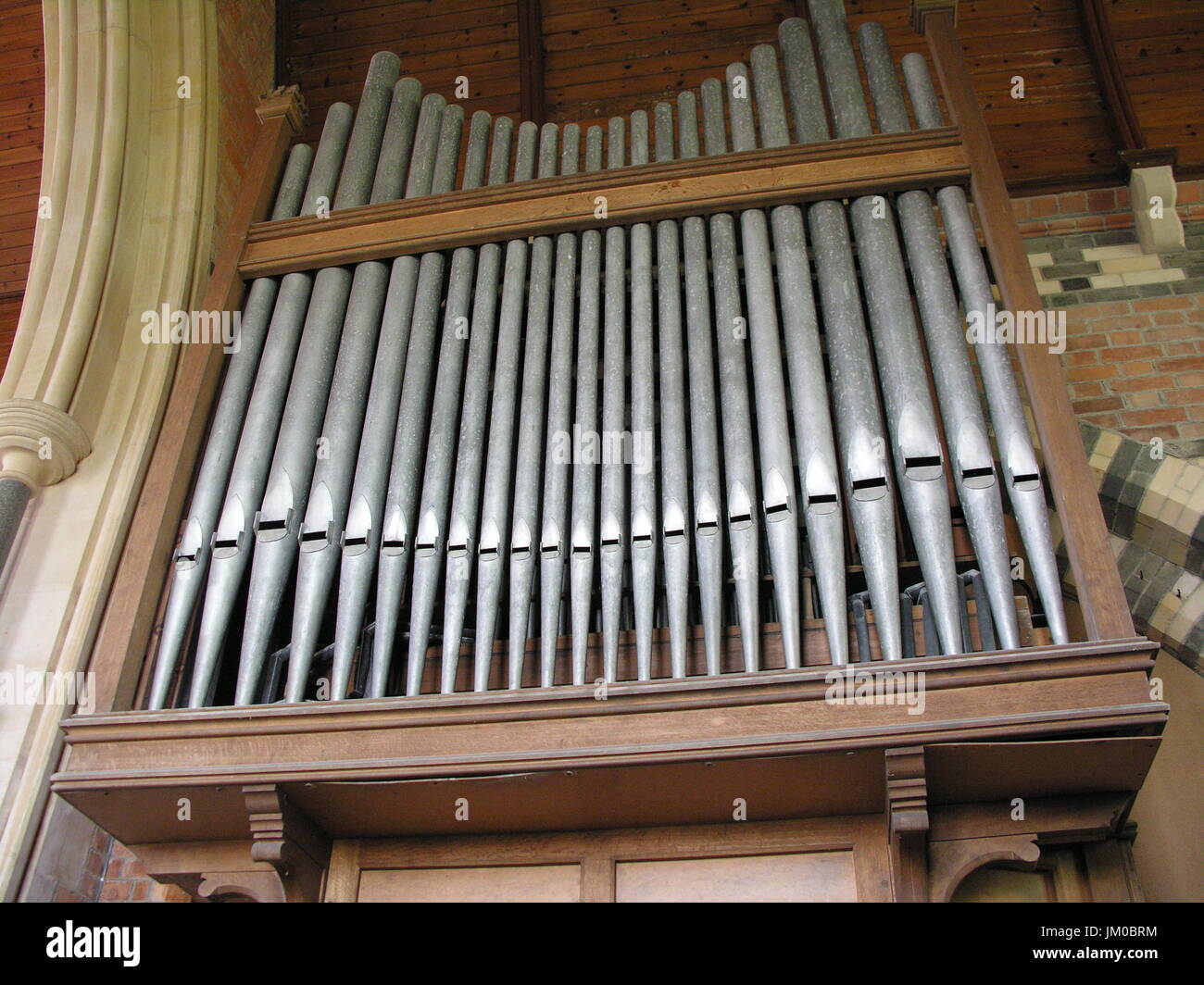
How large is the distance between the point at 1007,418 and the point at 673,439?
1015 millimetres

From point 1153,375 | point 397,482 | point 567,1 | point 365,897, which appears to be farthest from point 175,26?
point 1153,375

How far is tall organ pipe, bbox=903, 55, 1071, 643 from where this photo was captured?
3479 millimetres

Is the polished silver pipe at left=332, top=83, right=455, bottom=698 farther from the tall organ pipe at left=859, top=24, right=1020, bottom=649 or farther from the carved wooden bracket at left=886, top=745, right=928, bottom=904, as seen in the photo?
the tall organ pipe at left=859, top=24, right=1020, bottom=649

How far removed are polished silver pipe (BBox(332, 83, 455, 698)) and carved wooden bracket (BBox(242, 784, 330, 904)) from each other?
0.34 meters

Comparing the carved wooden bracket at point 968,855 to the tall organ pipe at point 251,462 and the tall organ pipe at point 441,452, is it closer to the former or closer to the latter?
the tall organ pipe at point 441,452

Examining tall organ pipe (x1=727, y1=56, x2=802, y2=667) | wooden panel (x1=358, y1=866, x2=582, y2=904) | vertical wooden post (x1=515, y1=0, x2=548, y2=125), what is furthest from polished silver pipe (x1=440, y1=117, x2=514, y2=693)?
vertical wooden post (x1=515, y1=0, x2=548, y2=125)

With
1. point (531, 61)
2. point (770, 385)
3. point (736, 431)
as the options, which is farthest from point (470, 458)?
point (531, 61)

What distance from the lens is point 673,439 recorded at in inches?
159

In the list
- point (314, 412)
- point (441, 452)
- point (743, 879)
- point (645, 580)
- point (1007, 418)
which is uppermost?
point (314, 412)

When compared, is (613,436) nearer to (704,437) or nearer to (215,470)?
(704,437)

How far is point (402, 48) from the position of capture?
7.55 meters

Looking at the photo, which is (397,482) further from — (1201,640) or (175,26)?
(1201,640)

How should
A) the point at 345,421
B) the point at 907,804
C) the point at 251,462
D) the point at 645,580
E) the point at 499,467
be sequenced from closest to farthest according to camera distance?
the point at 907,804 → the point at 645,580 → the point at 499,467 → the point at 251,462 → the point at 345,421

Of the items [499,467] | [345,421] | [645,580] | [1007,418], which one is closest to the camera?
[645,580]
